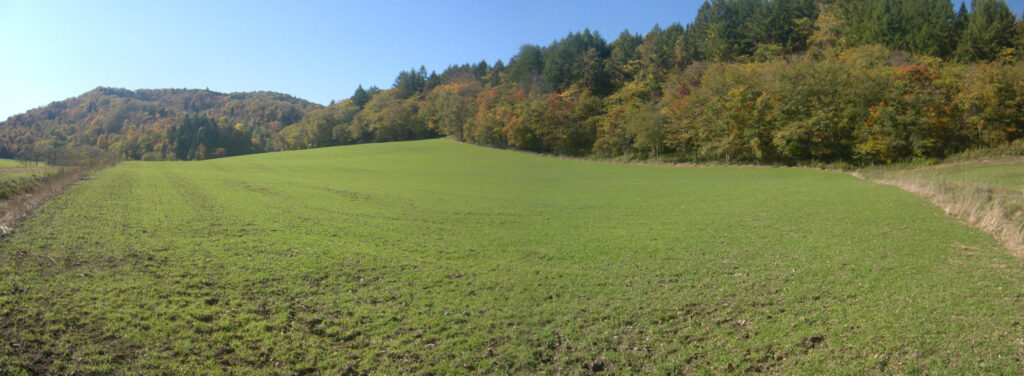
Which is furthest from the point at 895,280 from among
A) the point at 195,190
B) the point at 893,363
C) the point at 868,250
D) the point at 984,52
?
the point at 984,52

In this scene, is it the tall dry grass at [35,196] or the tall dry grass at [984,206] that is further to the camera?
the tall dry grass at [35,196]

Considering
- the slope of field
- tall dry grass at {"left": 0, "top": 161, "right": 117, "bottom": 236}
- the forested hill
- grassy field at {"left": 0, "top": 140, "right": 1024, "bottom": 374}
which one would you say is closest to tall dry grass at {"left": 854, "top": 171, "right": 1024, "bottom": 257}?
grassy field at {"left": 0, "top": 140, "right": 1024, "bottom": 374}

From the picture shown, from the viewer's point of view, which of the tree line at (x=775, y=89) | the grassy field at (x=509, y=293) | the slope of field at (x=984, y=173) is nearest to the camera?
the grassy field at (x=509, y=293)

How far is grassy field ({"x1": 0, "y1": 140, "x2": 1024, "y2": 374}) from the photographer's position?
6734mm

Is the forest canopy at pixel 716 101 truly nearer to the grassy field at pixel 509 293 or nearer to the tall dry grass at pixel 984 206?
the tall dry grass at pixel 984 206

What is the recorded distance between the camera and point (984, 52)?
47156 mm

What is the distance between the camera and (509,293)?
32.0 feet

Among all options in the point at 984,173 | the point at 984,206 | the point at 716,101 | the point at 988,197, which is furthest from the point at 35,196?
the point at 716,101

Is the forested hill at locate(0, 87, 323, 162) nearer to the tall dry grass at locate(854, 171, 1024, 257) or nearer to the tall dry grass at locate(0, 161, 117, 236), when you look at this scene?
the tall dry grass at locate(0, 161, 117, 236)

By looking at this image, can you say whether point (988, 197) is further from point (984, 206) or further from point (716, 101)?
point (716, 101)

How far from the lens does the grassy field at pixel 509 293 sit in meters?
6.73

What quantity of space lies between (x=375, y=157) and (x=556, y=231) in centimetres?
5671

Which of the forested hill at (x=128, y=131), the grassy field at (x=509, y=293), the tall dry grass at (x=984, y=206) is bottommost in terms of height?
the grassy field at (x=509, y=293)

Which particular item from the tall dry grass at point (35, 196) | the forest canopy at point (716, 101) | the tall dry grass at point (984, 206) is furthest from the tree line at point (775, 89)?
the tall dry grass at point (35, 196)
